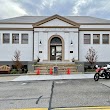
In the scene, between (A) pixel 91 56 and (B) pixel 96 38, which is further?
(B) pixel 96 38

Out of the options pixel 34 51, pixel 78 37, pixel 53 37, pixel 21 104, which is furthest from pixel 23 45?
pixel 21 104

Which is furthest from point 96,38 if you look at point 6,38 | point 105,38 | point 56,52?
point 6,38

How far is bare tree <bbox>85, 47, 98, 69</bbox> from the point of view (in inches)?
1293

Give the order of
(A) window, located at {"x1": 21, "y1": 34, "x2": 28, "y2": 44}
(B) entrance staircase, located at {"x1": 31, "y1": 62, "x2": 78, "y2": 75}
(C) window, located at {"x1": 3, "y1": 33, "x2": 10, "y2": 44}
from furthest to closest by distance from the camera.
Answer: (A) window, located at {"x1": 21, "y1": 34, "x2": 28, "y2": 44}
(C) window, located at {"x1": 3, "y1": 33, "x2": 10, "y2": 44}
(B) entrance staircase, located at {"x1": 31, "y1": 62, "x2": 78, "y2": 75}

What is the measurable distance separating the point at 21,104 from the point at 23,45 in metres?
26.7

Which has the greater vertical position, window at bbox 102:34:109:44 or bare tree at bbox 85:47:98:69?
window at bbox 102:34:109:44

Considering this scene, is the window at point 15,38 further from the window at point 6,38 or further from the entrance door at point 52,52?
the entrance door at point 52,52

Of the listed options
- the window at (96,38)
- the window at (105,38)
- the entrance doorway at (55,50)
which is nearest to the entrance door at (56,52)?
the entrance doorway at (55,50)

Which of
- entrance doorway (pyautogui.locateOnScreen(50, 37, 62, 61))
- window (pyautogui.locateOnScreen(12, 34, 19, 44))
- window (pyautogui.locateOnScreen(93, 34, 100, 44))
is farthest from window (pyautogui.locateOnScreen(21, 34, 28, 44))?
window (pyautogui.locateOnScreen(93, 34, 100, 44))

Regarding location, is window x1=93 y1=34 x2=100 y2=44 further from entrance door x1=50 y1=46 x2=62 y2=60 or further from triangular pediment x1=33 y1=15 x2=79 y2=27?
entrance door x1=50 y1=46 x2=62 y2=60

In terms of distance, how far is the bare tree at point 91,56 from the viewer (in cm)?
3284

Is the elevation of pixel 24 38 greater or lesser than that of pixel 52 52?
greater

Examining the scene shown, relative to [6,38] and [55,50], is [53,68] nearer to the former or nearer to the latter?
[55,50]

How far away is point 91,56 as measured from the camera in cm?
3341
